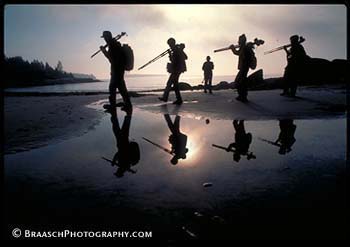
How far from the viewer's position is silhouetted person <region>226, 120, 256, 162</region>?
398 centimetres

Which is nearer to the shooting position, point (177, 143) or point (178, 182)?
point (178, 182)

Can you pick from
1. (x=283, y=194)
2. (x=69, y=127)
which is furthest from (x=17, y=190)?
(x=69, y=127)

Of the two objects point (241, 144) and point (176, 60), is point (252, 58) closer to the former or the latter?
point (176, 60)

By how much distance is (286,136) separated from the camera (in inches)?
202

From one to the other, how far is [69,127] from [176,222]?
16.4ft

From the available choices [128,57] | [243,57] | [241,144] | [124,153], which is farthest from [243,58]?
[124,153]

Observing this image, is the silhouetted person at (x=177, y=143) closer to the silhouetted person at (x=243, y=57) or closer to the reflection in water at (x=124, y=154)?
the reflection in water at (x=124, y=154)

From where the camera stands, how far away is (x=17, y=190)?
9.50ft

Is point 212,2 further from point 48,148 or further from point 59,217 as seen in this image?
point 48,148

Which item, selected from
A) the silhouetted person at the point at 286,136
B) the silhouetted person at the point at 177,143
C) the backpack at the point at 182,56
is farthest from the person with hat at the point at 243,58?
the silhouetted person at the point at 177,143

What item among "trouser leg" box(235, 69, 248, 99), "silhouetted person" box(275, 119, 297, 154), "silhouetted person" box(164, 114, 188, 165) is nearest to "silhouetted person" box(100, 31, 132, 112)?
"silhouetted person" box(164, 114, 188, 165)

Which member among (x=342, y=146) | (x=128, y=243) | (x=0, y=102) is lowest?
(x=128, y=243)

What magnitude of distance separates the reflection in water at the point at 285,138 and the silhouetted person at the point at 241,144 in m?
0.31

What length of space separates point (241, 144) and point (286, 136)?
1002 millimetres
